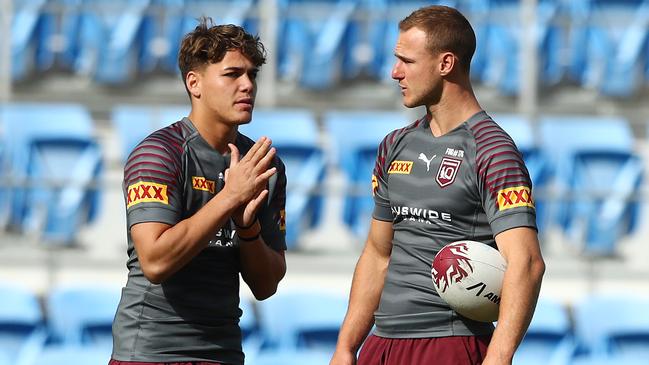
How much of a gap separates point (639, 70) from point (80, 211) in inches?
223

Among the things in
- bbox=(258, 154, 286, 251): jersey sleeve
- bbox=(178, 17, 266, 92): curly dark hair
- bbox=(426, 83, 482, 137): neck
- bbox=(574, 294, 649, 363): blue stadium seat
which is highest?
bbox=(178, 17, 266, 92): curly dark hair

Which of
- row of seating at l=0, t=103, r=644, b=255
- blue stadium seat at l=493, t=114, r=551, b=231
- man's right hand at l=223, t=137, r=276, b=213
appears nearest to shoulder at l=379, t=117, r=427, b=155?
man's right hand at l=223, t=137, r=276, b=213

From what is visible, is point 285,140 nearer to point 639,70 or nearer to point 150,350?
point 639,70

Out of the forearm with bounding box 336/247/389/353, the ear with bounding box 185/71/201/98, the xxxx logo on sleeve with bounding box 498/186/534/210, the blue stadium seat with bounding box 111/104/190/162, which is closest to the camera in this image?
the xxxx logo on sleeve with bounding box 498/186/534/210

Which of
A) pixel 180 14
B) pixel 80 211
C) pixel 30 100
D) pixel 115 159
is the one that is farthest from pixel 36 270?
pixel 180 14

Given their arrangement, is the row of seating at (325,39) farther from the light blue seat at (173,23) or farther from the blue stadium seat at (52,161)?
the blue stadium seat at (52,161)

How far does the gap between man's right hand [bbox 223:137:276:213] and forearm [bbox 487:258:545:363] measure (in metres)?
0.91

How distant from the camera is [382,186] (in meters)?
4.81

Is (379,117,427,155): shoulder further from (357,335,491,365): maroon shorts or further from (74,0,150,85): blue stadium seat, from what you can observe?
(74,0,150,85): blue stadium seat

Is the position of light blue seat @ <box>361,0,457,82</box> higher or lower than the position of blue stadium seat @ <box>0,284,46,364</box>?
higher

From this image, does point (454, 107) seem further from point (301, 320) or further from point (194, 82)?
point (301, 320)

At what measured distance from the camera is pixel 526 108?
1106cm

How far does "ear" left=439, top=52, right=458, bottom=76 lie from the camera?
452 centimetres

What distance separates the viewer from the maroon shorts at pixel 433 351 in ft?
14.7
